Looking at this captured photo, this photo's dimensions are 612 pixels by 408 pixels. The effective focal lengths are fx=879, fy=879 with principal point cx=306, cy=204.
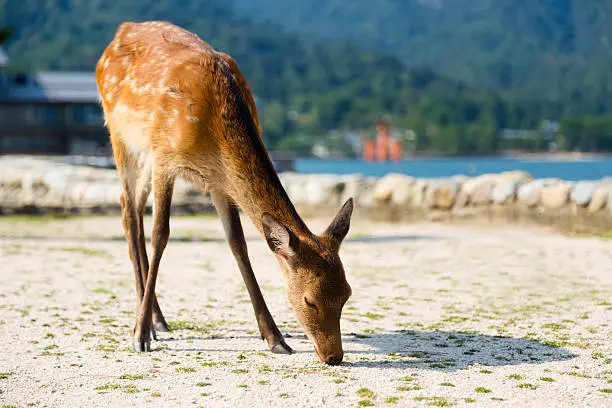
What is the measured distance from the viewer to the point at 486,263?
11367 millimetres

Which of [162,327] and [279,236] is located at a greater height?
[279,236]

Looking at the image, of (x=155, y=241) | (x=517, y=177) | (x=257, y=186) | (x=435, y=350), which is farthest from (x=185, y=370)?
(x=517, y=177)

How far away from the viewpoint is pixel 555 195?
49.7 ft

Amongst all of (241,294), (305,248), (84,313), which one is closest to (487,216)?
(241,294)

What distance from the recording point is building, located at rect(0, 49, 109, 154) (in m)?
46.6

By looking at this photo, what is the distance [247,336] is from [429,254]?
228 inches

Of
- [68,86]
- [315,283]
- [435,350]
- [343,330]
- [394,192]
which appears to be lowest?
[68,86]

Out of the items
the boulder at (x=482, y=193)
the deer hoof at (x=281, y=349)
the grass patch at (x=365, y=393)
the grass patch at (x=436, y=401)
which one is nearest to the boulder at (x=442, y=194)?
the boulder at (x=482, y=193)

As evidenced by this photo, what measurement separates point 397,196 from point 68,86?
3714cm

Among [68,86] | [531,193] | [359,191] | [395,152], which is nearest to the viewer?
[531,193]

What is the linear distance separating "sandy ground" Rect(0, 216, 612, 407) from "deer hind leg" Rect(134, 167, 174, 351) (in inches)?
6.0

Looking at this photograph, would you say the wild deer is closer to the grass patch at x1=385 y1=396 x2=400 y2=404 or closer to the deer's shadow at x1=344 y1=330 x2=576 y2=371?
the deer's shadow at x1=344 y1=330 x2=576 y2=371

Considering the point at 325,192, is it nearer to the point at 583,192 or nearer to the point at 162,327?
the point at 583,192

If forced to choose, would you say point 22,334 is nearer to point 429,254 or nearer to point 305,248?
point 305,248
